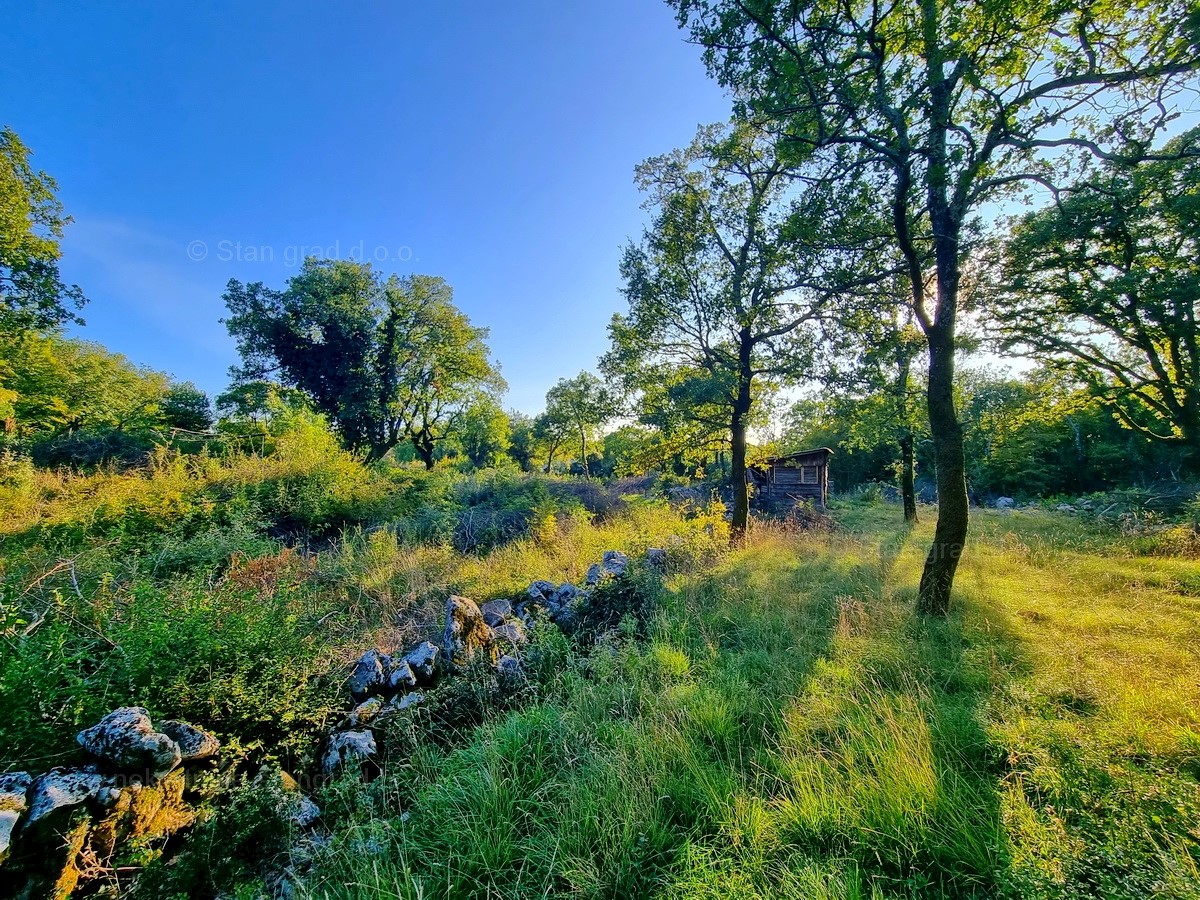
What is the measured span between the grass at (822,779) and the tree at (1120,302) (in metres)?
8.86

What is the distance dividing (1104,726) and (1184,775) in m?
0.37

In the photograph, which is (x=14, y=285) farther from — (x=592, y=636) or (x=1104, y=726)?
(x=1104, y=726)

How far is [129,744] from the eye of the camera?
1.93 meters

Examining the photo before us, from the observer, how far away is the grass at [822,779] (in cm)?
168

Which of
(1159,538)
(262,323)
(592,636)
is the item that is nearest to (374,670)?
(592,636)

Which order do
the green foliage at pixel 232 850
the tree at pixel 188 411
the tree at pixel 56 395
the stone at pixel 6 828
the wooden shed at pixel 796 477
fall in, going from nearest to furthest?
the stone at pixel 6 828 < the green foliage at pixel 232 850 < the tree at pixel 56 395 < the tree at pixel 188 411 < the wooden shed at pixel 796 477

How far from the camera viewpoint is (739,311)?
7398 millimetres

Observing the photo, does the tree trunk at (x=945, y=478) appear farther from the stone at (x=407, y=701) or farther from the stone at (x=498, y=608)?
the stone at (x=407, y=701)

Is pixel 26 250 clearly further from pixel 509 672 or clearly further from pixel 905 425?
pixel 905 425

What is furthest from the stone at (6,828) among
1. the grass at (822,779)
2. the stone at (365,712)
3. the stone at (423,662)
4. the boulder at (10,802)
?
the stone at (423,662)

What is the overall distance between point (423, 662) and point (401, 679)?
0.23 meters

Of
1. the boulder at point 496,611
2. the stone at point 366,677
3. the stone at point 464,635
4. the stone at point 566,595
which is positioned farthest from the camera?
the stone at point 566,595

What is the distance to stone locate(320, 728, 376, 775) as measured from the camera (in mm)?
2611

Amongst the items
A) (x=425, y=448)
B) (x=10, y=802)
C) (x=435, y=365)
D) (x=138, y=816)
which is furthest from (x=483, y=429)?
(x=10, y=802)
